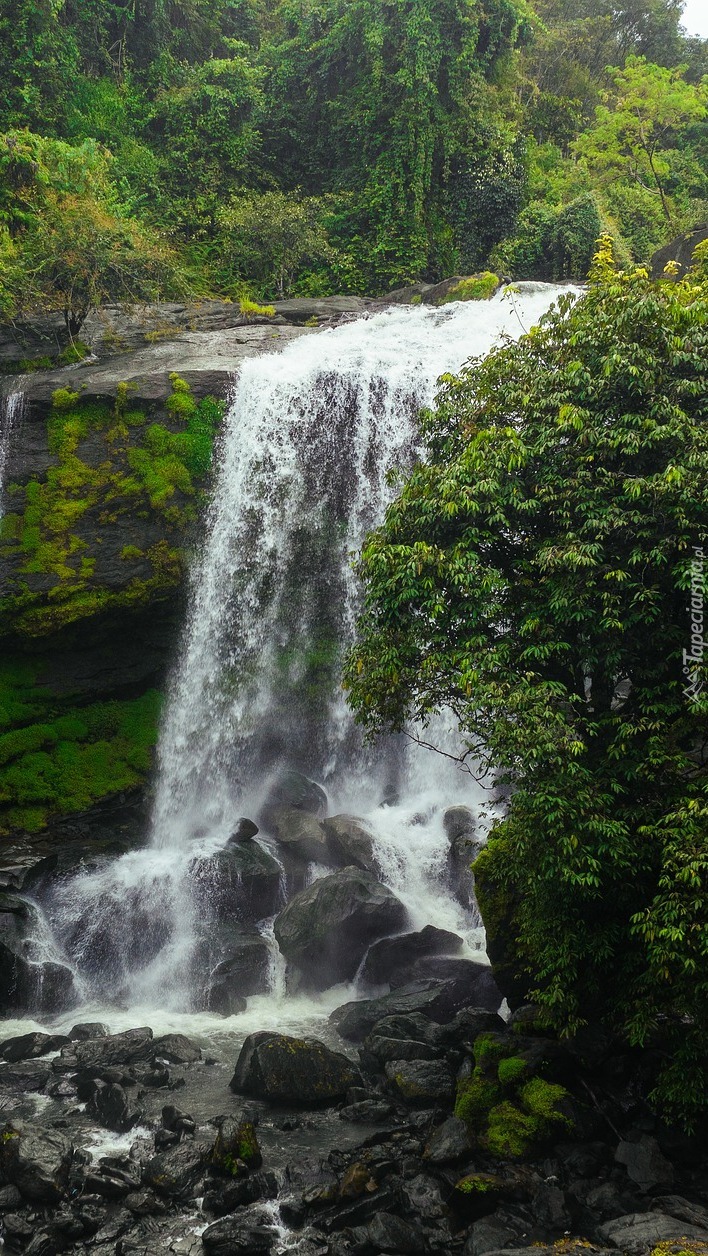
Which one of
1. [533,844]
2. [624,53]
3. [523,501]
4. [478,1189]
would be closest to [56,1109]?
[478,1189]

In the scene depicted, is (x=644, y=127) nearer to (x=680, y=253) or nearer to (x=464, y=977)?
(x=680, y=253)

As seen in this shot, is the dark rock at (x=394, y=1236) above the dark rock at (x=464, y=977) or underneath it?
above

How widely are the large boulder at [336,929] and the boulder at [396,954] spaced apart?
280 mm

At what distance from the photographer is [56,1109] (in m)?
10.7

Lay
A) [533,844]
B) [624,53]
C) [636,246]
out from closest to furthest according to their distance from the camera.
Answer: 1. [533,844]
2. [636,246]
3. [624,53]

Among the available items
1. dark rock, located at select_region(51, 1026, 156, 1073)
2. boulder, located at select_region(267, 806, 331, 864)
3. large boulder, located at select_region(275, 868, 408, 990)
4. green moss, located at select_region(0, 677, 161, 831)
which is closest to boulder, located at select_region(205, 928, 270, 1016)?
large boulder, located at select_region(275, 868, 408, 990)

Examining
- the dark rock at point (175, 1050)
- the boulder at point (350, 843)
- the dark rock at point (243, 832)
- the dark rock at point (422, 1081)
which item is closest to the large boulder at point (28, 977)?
the dark rock at point (175, 1050)

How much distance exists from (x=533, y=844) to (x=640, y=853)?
1.07m

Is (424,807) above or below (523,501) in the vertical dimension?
below

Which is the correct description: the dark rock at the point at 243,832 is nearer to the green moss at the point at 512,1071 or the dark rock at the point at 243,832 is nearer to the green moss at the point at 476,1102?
the green moss at the point at 476,1102

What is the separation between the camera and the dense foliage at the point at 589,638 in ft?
28.0

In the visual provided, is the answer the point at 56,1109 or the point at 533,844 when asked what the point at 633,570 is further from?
the point at 56,1109

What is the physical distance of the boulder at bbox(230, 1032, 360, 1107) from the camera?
420 inches

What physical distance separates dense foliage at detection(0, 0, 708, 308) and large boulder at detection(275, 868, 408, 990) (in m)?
19.8
